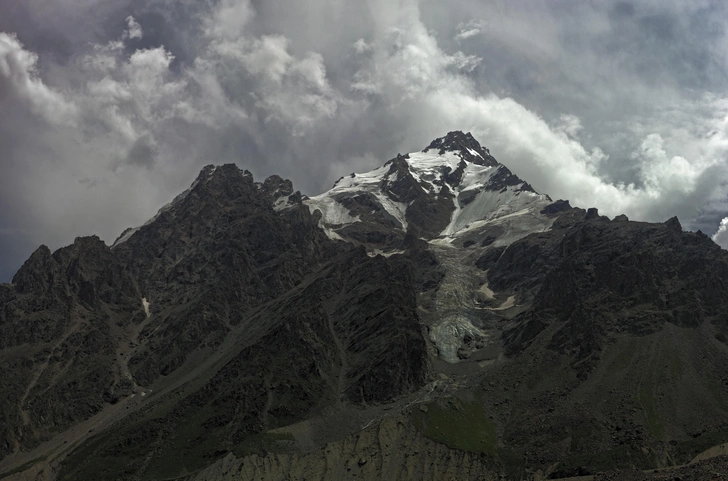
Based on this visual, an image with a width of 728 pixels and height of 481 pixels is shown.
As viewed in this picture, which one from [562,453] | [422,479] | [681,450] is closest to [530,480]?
[562,453]

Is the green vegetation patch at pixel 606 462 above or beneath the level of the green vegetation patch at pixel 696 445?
above

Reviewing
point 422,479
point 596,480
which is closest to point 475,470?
point 422,479

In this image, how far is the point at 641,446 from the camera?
624 feet

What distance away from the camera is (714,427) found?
199750 millimetres

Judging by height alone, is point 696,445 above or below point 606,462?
below

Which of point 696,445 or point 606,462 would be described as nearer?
point 606,462

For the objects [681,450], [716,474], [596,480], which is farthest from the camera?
[681,450]

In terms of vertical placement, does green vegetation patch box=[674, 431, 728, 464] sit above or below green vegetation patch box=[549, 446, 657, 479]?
below

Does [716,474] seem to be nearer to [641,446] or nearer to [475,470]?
[641,446]

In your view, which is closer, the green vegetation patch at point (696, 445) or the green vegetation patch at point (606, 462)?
the green vegetation patch at point (606, 462)

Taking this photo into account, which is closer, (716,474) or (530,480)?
(716,474)

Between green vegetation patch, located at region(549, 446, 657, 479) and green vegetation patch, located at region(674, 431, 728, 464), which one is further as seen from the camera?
green vegetation patch, located at region(674, 431, 728, 464)

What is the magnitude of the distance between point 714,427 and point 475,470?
7675 centimetres

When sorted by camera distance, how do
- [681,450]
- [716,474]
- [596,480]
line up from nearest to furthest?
[716,474]
[596,480]
[681,450]
